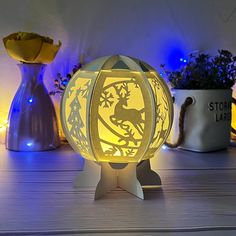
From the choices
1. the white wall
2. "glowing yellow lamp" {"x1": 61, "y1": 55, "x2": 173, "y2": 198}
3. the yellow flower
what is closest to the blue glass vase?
the yellow flower

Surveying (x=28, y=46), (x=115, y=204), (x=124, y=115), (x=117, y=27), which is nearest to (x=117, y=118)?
(x=124, y=115)

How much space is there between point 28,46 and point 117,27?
0.33 metres

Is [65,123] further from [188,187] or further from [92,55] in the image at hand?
[92,55]

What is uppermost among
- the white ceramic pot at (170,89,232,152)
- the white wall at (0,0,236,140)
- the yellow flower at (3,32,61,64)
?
the white wall at (0,0,236,140)

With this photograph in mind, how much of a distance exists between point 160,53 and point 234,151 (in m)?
Result: 0.37

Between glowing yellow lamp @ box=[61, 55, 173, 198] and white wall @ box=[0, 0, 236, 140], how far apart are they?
457 mm

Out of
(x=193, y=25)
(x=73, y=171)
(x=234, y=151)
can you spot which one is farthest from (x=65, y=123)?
(x=193, y=25)

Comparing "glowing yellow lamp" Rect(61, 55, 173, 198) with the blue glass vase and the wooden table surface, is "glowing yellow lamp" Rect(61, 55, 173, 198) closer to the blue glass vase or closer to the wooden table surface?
the wooden table surface

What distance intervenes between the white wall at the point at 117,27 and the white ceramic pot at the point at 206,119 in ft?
0.73

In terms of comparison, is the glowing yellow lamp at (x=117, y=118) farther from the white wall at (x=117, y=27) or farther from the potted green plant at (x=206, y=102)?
the white wall at (x=117, y=27)

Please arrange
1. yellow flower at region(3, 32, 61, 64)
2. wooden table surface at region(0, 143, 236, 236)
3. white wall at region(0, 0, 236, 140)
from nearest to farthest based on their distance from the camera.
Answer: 1. wooden table surface at region(0, 143, 236, 236)
2. yellow flower at region(3, 32, 61, 64)
3. white wall at region(0, 0, 236, 140)

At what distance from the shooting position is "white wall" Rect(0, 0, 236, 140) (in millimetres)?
1030

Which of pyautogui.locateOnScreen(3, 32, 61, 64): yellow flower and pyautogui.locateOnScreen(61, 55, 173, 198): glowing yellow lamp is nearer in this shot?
pyautogui.locateOnScreen(61, 55, 173, 198): glowing yellow lamp

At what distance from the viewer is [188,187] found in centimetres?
64
